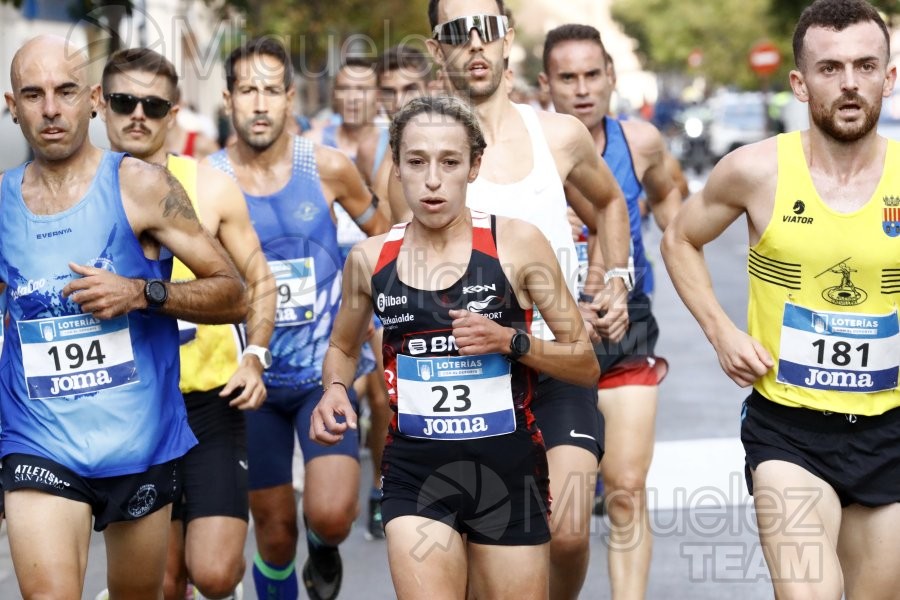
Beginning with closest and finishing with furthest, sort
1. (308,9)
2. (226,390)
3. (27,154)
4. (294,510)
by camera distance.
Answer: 1. (226,390)
2. (294,510)
3. (27,154)
4. (308,9)

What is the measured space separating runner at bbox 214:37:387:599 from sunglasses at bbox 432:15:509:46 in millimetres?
1302

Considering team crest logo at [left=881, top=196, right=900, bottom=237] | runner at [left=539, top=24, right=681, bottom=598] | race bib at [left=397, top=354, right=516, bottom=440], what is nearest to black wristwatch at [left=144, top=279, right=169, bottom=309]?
race bib at [left=397, top=354, right=516, bottom=440]

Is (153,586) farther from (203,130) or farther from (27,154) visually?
(203,130)

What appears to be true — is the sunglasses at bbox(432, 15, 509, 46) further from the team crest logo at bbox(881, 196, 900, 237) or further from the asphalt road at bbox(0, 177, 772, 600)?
the asphalt road at bbox(0, 177, 772, 600)

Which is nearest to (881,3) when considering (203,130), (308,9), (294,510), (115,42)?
(308,9)

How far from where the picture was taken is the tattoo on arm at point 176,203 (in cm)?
477

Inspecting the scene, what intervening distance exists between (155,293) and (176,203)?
34cm

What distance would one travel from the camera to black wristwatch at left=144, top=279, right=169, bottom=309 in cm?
459

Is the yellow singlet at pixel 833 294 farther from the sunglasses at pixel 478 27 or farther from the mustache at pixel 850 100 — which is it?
the sunglasses at pixel 478 27

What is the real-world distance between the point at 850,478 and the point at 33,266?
2531 mm

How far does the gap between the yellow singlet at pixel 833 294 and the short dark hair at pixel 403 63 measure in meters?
5.54

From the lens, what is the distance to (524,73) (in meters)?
64.0

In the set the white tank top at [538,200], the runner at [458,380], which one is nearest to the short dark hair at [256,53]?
the white tank top at [538,200]

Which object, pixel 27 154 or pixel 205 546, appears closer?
pixel 205 546
